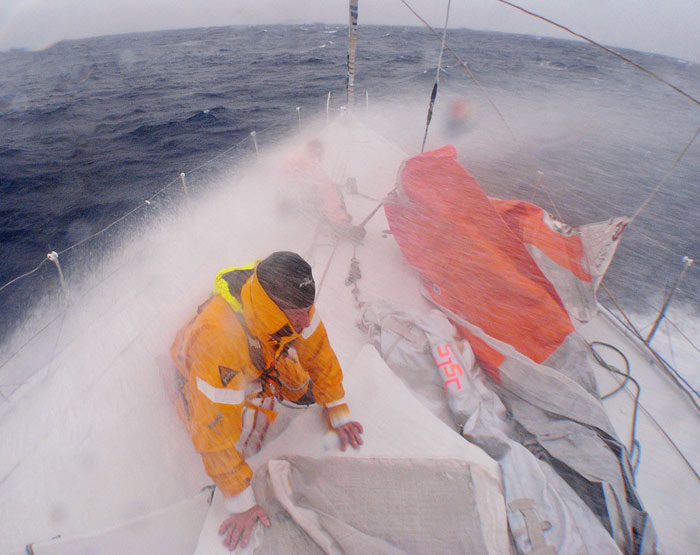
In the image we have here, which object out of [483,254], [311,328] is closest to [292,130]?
[483,254]

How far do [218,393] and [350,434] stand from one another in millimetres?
628

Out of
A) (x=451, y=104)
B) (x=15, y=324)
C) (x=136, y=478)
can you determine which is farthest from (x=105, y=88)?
(x=136, y=478)

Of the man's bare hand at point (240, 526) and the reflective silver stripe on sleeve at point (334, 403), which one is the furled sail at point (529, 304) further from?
the man's bare hand at point (240, 526)

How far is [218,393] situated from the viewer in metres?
1.15

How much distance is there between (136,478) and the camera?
1.61 m

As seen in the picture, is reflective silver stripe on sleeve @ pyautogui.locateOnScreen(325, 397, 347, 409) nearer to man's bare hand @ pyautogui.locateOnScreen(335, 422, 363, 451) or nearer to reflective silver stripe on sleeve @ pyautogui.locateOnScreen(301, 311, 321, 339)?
man's bare hand @ pyautogui.locateOnScreen(335, 422, 363, 451)

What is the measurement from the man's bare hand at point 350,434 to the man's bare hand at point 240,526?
1.26 feet

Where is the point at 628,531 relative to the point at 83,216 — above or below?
above

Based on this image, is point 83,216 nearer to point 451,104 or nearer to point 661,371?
point 661,371

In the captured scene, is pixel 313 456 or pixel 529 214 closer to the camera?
pixel 313 456

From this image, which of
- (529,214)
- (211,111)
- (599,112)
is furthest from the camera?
(599,112)

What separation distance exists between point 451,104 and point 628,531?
45.0ft

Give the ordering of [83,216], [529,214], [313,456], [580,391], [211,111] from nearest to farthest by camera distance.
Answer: [313,456]
[580,391]
[529,214]
[83,216]
[211,111]

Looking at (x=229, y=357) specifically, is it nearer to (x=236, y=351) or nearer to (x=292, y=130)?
(x=236, y=351)
